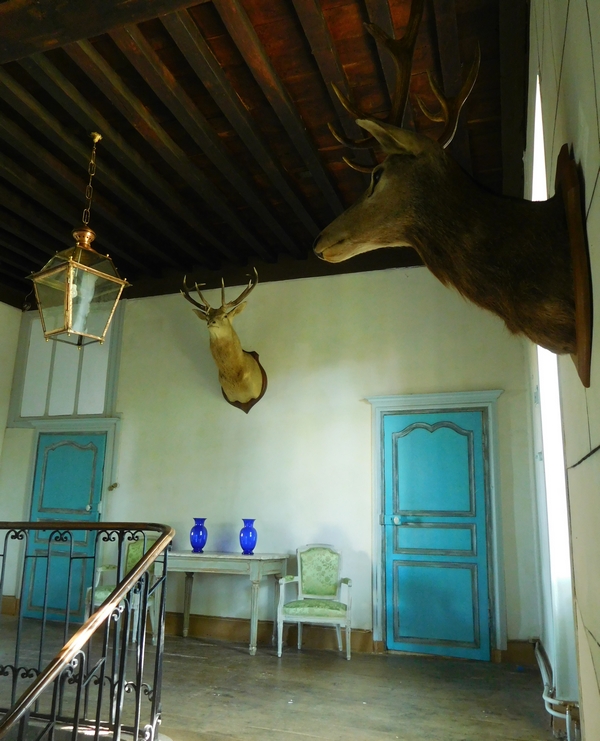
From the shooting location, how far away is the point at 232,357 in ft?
18.2

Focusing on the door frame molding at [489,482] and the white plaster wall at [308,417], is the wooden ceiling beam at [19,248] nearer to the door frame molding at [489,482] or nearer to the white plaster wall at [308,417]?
the white plaster wall at [308,417]

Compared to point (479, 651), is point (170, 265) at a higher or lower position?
higher

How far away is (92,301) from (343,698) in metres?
2.83

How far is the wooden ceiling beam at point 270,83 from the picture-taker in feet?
10.6

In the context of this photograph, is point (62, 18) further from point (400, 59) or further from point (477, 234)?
point (477, 234)

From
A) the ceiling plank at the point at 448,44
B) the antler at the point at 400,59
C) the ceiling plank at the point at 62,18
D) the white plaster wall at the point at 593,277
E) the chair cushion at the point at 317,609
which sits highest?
the ceiling plank at the point at 448,44

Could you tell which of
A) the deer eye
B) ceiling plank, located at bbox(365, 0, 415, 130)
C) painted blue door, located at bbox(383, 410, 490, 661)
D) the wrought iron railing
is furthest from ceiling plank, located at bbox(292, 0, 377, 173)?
painted blue door, located at bbox(383, 410, 490, 661)

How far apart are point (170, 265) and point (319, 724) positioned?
4751 mm

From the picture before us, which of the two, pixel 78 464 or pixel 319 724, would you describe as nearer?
pixel 319 724

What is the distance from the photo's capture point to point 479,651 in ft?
15.6

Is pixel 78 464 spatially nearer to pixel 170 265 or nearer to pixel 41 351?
pixel 41 351

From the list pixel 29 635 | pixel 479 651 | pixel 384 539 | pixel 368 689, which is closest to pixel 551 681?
pixel 368 689

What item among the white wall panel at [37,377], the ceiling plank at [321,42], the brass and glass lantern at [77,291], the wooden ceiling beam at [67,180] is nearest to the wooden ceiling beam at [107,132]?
the wooden ceiling beam at [67,180]

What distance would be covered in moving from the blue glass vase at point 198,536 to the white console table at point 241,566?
0.09m
